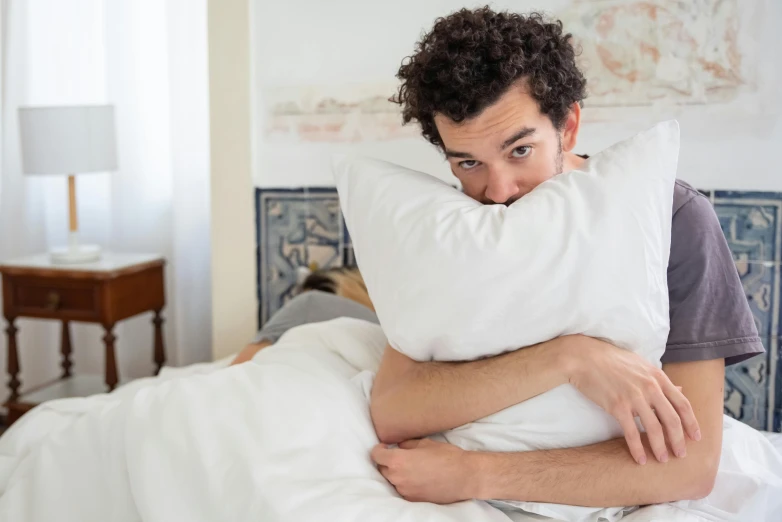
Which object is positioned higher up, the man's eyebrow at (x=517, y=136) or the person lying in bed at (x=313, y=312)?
the man's eyebrow at (x=517, y=136)

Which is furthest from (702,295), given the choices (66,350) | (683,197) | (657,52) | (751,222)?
(66,350)

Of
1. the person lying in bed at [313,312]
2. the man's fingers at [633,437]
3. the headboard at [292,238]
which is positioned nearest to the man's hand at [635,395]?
the man's fingers at [633,437]

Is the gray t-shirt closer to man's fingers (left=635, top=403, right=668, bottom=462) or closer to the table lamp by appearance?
man's fingers (left=635, top=403, right=668, bottom=462)

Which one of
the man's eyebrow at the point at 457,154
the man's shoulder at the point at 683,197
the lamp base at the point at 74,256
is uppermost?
the man's eyebrow at the point at 457,154

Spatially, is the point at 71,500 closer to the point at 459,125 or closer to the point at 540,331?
the point at 540,331

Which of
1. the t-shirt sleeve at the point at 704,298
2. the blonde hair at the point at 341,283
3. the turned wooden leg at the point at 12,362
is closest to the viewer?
the t-shirt sleeve at the point at 704,298

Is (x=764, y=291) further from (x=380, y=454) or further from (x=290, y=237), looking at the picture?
(x=290, y=237)

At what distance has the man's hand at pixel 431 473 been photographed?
980 millimetres

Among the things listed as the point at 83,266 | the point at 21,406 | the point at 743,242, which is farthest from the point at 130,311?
the point at 743,242

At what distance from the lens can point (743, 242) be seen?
170 cm

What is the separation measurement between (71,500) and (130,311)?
146cm

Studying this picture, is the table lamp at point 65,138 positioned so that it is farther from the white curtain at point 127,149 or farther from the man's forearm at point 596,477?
the man's forearm at point 596,477

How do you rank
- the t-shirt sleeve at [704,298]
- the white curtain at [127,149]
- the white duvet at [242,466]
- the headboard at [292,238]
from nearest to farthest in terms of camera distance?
the white duvet at [242,466]
the t-shirt sleeve at [704,298]
the headboard at [292,238]
the white curtain at [127,149]

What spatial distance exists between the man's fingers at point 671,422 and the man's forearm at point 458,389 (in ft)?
0.39
